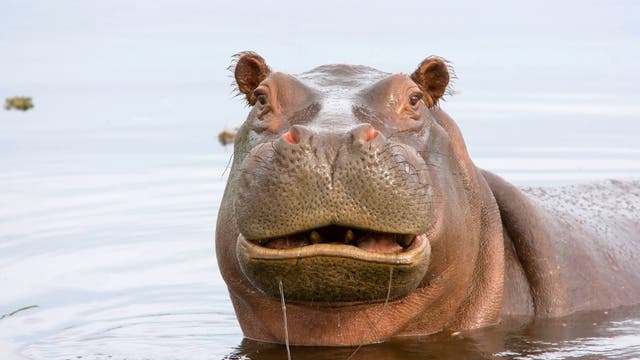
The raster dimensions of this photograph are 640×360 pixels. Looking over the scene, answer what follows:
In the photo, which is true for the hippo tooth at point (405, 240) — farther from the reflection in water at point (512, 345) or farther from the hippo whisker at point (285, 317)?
the reflection in water at point (512, 345)

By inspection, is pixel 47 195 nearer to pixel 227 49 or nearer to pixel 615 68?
pixel 615 68

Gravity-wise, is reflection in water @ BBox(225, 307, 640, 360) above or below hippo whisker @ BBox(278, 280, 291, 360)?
below

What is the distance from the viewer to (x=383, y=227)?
22.6ft

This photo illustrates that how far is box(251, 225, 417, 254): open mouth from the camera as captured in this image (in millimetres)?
7039

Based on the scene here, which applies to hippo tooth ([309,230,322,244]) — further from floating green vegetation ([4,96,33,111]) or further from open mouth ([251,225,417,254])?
floating green vegetation ([4,96,33,111])

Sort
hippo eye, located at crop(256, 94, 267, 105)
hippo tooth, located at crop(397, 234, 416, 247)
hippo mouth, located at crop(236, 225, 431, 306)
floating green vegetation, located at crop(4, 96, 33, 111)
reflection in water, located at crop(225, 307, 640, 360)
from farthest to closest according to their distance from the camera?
1. floating green vegetation, located at crop(4, 96, 33, 111)
2. reflection in water, located at crop(225, 307, 640, 360)
3. hippo eye, located at crop(256, 94, 267, 105)
4. hippo tooth, located at crop(397, 234, 416, 247)
5. hippo mouth, located at crop(236, 225, 431, 306)

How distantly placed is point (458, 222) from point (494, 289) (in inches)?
29.0

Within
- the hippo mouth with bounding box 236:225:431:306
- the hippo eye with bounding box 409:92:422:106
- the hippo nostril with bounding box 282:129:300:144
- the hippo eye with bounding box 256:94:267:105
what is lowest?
the hippo mouth with bounding box 236:225:431:306

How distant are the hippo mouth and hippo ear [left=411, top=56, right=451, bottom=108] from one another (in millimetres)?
1096

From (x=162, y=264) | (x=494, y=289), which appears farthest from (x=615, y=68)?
(x=494, y=289)

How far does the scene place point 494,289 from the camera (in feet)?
27.3

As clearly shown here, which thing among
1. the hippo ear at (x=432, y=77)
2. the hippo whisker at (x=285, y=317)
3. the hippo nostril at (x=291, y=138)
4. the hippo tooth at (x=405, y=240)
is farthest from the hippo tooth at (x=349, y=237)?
the hippo ear at (x=432, y=77)

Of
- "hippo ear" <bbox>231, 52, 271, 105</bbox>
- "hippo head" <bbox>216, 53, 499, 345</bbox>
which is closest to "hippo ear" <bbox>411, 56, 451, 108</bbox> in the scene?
"hippo head" <bbox>216, 53, 499, 345</bbox>

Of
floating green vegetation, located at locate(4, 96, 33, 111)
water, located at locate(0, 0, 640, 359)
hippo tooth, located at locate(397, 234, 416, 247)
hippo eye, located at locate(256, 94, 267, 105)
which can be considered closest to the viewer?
hippo tooth, located at locate(397, 234, 416, 247)
